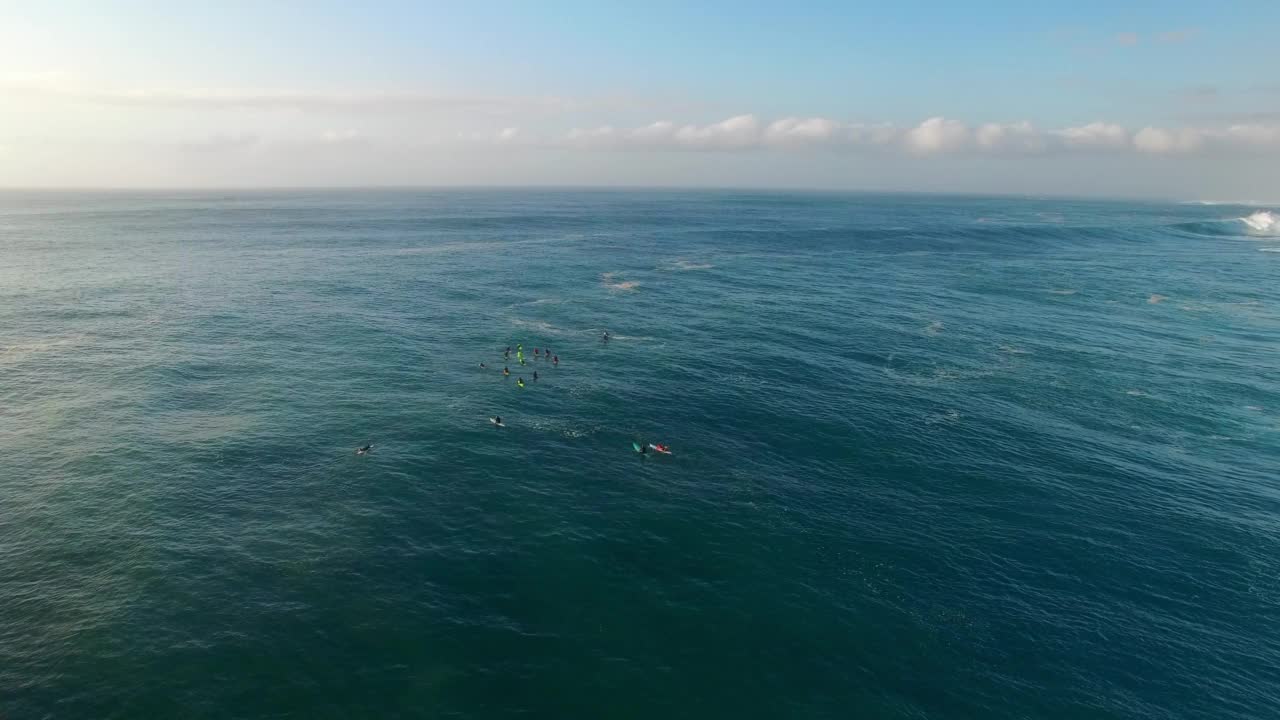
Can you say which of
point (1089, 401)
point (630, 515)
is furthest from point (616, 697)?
point (1089, 401)

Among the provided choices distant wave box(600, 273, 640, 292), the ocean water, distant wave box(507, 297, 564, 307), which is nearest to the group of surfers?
the ocean water

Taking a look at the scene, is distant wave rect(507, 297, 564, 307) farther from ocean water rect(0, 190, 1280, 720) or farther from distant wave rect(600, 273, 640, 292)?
ocean water rect(0, 190, 1280, 720)

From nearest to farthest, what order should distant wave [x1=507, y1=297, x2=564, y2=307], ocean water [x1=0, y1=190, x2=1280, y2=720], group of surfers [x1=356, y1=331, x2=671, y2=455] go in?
ocean water [x1=0, y1=190, x2=1280, y2=720]
group of surfers [x1=356, y1=331, x2=671, y2=455]
distant wave [x1=507, y1=297, x2=564, y2=307]

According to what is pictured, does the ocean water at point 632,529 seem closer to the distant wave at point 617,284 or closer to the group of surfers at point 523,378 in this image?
the group of surfers at point 523,378

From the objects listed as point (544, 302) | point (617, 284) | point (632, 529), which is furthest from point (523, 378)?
point (617, 284)

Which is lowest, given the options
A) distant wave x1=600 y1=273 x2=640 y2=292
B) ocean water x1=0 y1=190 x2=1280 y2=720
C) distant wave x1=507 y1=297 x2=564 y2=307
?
ocean water x1=0 y1=190 x2=1280 y2=720

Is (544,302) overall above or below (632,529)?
above

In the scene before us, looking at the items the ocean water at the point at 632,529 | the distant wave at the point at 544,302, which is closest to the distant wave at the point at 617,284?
the distant wave at the point at 544,302

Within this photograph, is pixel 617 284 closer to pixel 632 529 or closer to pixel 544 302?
pixel 544 302
